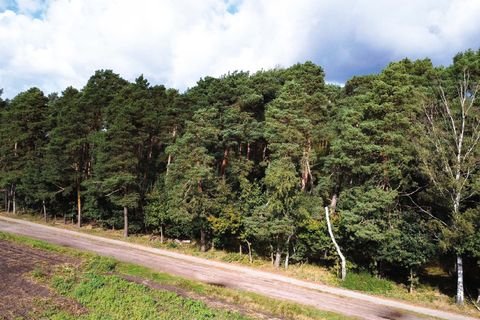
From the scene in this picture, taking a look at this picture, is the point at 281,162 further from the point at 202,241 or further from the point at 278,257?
the point at 202,241

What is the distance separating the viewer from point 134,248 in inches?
1315

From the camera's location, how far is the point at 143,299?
1912 cm

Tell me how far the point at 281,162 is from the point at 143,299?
14.7m

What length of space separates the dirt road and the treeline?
3524 mm

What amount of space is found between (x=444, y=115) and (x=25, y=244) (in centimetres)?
3463

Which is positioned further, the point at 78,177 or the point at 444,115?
the point at 78,177

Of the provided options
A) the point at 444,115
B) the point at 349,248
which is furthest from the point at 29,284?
the point at 444,115

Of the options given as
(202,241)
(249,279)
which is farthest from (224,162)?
(249,279)

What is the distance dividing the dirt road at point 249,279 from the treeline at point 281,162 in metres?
3.52

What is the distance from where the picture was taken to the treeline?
24703mm

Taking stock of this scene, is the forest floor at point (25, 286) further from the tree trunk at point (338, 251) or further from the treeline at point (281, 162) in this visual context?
the tree trunk at point (338, 251)

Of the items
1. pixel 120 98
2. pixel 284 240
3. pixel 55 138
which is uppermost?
pixel 120 98

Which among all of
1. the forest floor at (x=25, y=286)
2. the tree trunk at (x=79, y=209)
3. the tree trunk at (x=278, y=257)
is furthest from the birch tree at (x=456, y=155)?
the tree trunk at (x=79, y=209)

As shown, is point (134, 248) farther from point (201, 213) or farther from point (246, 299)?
point (246, 299)
